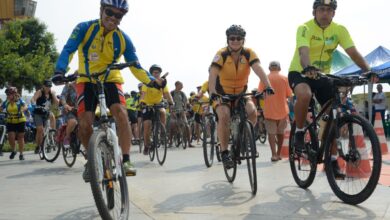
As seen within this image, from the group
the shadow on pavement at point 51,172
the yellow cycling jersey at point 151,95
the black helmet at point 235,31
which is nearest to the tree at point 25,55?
the yellow cycling jersey at point 151,95

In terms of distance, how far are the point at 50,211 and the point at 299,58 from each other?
3.12 meters

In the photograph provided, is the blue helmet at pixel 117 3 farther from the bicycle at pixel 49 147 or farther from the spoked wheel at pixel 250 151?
the bicycle at pixel 49 147

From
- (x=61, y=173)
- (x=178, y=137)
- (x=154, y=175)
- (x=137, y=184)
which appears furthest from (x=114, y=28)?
(x=178, y=137)

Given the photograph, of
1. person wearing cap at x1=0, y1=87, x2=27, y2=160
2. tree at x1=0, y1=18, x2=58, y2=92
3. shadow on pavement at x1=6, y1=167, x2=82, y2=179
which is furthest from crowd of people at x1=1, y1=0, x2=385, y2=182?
tree at x1=0, y1=18, x2=58, y2=92

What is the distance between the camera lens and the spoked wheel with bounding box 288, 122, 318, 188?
5571 millimetres

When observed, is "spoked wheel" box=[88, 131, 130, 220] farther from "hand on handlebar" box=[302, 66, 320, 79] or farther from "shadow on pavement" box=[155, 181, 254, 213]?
"hand on handlebar" box=[302, 66, 320, 79]

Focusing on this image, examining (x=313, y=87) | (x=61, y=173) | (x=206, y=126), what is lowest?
(x=61, y=173)

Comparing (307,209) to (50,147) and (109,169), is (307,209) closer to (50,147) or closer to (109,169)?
(109,169)

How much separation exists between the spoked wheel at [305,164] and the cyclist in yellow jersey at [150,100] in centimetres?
473

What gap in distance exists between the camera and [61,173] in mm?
8688

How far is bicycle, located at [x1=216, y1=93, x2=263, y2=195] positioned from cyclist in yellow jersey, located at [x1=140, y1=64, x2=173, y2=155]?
414cm

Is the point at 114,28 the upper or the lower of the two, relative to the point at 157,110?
upper

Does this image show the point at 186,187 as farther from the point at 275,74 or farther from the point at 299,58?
the point at 275,74

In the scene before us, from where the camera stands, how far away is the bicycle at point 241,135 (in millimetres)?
5793
